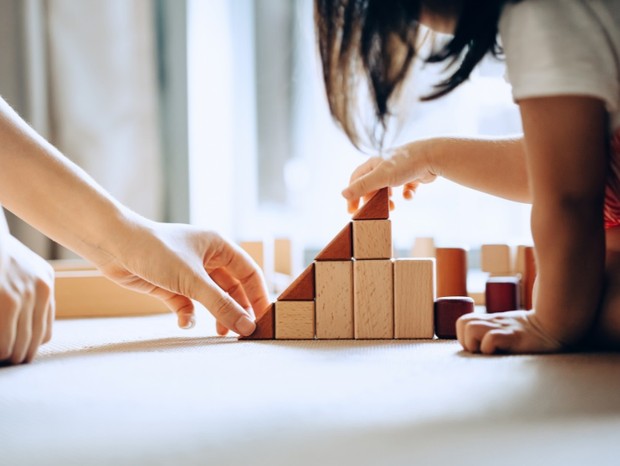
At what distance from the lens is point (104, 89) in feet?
6.67

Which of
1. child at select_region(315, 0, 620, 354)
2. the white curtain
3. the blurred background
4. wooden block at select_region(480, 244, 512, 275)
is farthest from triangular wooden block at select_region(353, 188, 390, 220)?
the white curtain

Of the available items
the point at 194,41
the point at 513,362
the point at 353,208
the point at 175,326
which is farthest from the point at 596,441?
the point at 194,41

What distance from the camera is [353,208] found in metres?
1.01

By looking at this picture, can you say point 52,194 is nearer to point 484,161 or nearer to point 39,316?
point 39,316

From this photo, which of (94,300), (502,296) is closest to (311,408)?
(502,296)

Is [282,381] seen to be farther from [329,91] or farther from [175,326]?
[175,326]

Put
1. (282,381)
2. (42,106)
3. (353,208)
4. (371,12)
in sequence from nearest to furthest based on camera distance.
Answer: (282,381)
(371,12)
(353,208)
(42,106)

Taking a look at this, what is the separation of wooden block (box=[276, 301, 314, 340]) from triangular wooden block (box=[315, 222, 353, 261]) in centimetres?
6

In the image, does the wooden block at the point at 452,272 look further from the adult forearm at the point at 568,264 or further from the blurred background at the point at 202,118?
the blurred background at the point at 202,118

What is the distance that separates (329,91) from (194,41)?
1.33m

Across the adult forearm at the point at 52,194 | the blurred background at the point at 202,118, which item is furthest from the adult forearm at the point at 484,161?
the blurred background at the point at 202,118

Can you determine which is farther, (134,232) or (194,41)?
(194,41)

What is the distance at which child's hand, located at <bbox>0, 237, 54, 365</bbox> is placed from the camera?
0.75 metres

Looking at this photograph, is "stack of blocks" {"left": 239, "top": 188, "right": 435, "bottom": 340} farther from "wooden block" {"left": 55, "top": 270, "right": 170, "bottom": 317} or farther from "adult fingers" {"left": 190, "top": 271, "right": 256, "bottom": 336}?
"wooden block" {"left": 55, "top": 270, "right": 170, "bottom": 317}
